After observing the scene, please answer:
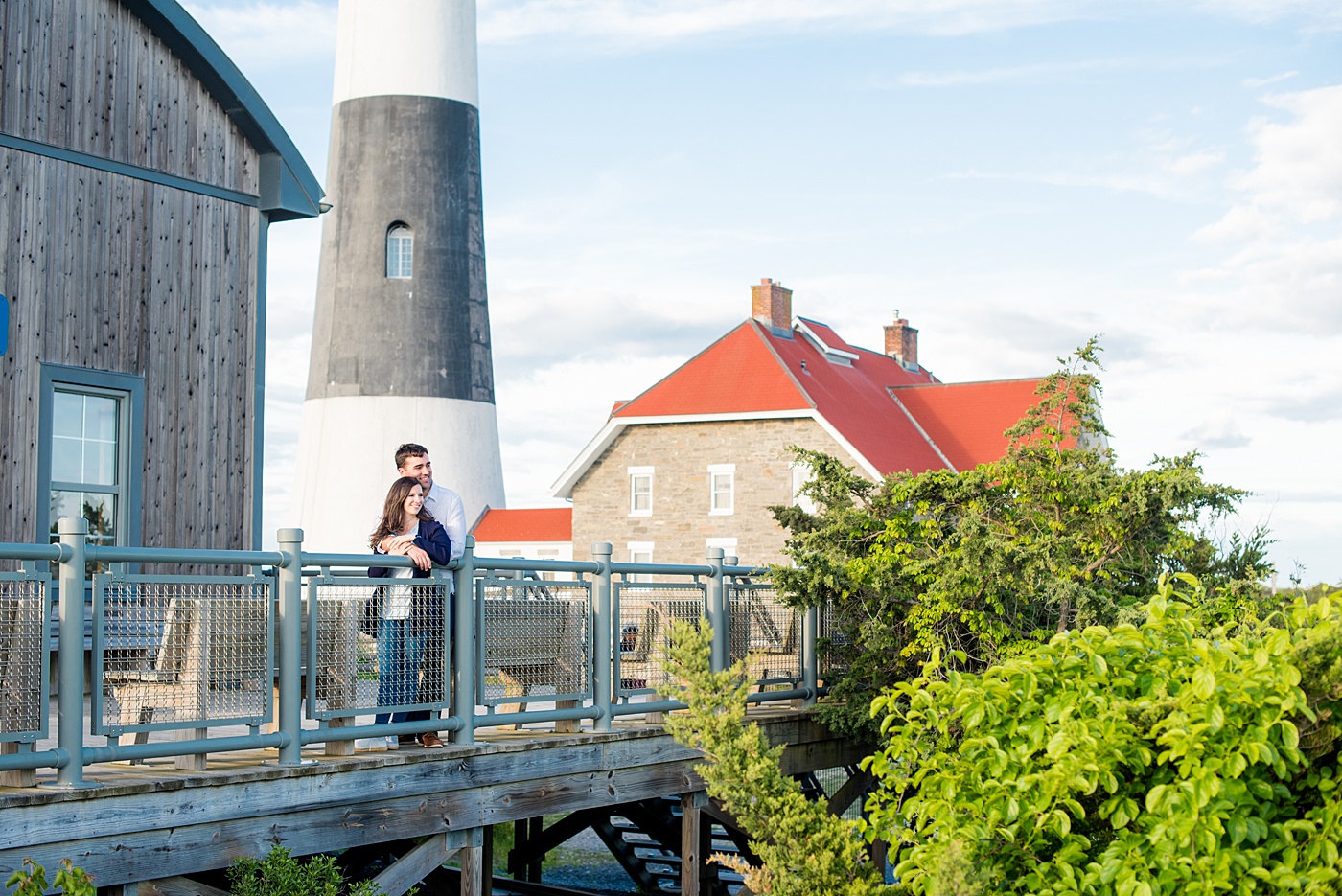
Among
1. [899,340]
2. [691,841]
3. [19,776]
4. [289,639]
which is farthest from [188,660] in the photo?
[899,340]

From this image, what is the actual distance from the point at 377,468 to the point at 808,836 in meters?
21.9

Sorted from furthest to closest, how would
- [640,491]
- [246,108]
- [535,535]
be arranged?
[535,535] → [640,491] → [246,108]

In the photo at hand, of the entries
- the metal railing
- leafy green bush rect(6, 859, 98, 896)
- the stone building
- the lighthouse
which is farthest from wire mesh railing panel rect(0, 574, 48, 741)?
the stone building

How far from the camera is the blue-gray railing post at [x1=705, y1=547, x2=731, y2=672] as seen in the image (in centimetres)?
1095

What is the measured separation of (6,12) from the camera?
1134 centimetres

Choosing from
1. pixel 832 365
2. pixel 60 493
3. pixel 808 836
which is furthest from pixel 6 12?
pixel 832 365

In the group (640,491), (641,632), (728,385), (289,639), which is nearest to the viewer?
(289,639)

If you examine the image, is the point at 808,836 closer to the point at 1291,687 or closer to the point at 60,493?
the point at 1291,687

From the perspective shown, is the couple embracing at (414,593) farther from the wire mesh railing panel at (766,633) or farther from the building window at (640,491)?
the building window at (640,491)

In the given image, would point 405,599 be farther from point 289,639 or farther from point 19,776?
point 19,776

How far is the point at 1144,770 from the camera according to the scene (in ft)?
20.2

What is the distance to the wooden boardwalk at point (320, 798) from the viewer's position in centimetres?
649

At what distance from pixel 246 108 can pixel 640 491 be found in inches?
1077

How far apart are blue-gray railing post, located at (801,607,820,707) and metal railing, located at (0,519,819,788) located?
85.3 inches
